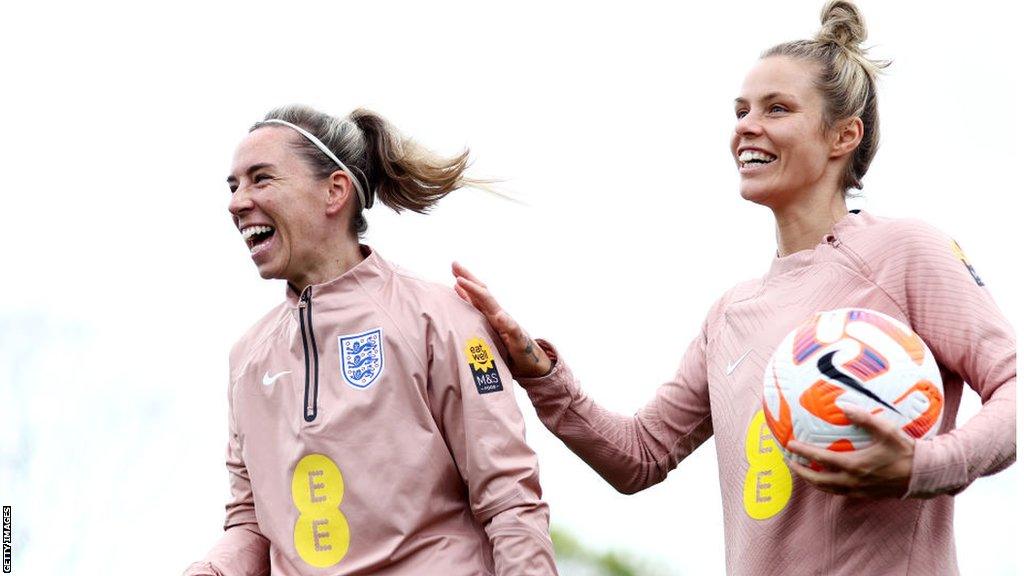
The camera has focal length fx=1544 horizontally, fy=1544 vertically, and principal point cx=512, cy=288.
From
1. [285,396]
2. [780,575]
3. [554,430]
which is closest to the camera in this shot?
[780,575]

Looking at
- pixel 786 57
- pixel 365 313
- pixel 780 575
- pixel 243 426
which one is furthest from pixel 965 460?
pixel 243 426

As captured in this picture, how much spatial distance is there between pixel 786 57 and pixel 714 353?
1.10m

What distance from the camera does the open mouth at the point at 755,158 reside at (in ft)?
17.9

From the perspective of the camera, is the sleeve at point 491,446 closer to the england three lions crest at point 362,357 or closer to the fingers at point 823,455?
the england three lions crest at point 362,357

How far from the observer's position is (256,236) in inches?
224

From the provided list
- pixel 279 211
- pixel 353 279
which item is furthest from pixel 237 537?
pixel 279 211

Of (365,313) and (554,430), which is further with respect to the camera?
(554,430)

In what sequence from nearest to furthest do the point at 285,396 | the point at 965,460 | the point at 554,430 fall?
the point at 965,460 < the point at 285,396 < the point at 554,430

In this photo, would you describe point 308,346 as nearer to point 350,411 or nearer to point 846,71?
point 350,411

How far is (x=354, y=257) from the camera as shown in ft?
18.9

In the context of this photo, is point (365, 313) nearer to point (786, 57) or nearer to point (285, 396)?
point (285, 396)

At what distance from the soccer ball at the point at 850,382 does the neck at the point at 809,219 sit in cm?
81

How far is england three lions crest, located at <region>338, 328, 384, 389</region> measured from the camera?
5383 millimetres

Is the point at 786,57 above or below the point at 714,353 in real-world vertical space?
above
